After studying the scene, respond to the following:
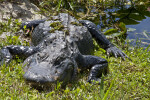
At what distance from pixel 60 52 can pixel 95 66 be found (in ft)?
2.88

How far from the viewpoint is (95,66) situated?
4.29 metres

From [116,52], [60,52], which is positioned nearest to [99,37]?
[116,52]

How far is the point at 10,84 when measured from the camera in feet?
11.3

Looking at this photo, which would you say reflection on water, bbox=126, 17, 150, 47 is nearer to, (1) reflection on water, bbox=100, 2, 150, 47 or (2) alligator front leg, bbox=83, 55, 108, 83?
(1) reflection on water, bbox=100, 2, 150, 47

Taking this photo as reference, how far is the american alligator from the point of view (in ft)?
11.1

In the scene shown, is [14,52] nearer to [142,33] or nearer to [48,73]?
[48,73]

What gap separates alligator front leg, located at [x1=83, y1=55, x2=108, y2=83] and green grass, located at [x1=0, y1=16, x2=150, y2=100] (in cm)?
15

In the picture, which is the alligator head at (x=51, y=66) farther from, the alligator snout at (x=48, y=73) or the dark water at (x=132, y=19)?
the dark water at (x=132, y=19)

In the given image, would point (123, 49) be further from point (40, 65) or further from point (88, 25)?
point (40, 65)

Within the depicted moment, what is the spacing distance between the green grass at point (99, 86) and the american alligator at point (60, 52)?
0.57 feet

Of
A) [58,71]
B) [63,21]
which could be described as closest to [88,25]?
[63,21]

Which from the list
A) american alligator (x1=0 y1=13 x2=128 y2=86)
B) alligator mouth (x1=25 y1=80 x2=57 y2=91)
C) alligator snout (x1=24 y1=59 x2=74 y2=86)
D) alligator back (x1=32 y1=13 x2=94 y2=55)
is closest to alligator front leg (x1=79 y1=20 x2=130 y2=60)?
american alligator (x1=0 y1=13 x2=128 y2=86)

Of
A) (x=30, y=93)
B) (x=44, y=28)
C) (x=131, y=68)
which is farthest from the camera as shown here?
(x=44, y=28)

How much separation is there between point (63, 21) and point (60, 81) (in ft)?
6.95
